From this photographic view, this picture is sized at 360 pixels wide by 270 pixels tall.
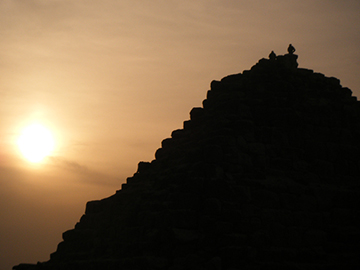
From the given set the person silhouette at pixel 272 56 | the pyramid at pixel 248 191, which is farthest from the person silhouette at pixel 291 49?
the person silhouette at pixel 272 56

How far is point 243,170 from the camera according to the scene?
19.5 metres

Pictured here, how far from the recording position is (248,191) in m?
18.7

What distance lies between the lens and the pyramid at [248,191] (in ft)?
58.1

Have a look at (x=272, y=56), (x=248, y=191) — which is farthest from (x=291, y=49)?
(x=248, y=191)

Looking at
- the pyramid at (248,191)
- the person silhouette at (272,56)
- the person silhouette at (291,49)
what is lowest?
the pyramid at (248,191)

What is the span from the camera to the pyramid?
58.1 ft

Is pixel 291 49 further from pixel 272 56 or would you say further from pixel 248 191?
pixel 248 191

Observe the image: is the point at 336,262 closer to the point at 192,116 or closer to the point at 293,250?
the point at 293,250

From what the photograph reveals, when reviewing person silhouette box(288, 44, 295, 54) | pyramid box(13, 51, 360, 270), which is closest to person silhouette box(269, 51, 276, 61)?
pyramid box(13, 51, 360, 270)

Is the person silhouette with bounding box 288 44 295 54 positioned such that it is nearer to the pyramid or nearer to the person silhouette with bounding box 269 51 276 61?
the pyramid

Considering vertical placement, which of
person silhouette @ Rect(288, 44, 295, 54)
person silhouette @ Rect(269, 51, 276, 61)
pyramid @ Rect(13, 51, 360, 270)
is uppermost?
person silhouette @ Rect(288, 44, 295, 54)

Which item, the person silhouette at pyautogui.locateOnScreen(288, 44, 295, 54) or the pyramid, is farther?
the person silhouette at pyautogui.locateOnScreen(288, 44, 295, 54)

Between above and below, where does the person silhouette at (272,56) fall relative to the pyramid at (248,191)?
above

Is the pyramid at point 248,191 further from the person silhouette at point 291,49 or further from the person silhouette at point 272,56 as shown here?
the person silhouette at point 272,56
